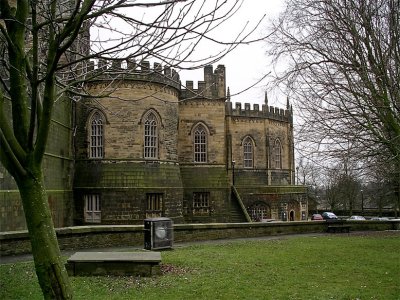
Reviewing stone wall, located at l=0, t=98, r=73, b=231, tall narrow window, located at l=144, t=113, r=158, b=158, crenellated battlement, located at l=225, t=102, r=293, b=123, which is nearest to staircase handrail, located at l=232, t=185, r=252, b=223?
crenellated battlement, located at l=225, t=102, r=293, b=123

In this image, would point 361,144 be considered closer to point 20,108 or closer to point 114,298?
point 114,298

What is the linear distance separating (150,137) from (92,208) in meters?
4.94

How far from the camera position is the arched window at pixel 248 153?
37.1 m

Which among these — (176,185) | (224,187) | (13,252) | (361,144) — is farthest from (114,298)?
(224,187)

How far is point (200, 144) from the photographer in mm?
31609

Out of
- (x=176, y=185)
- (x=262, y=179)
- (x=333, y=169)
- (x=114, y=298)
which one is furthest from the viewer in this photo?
(x=262, y=179)

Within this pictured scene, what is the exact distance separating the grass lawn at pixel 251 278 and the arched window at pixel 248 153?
855 inches

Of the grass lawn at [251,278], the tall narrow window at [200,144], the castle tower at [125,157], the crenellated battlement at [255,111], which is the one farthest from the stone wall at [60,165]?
the crenellated battlement at [255,111]

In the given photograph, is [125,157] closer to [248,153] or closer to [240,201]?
[240,201]

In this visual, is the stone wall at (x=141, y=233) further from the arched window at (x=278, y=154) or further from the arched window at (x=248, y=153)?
the arched window at (x=278, y=154)

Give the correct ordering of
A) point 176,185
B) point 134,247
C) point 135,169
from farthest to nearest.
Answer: point 176,185 < point 135,169 < point 134,247

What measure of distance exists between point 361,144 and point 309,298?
6255 mm

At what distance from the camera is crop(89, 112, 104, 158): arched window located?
84.7 feet

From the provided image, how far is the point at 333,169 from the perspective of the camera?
522 inches
